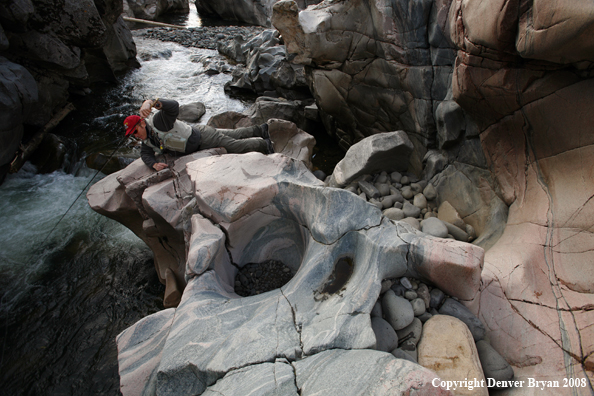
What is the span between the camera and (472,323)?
2.46 meters

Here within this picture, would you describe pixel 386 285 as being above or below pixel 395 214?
above

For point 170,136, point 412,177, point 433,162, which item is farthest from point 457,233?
point 170,136

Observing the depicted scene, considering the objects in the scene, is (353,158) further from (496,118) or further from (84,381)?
(84,381)

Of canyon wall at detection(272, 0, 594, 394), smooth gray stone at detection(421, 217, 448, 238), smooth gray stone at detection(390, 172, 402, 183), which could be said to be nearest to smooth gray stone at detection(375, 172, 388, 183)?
smooth gray stone at detection(390, 172, 402, 183)

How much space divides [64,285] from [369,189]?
182 inches

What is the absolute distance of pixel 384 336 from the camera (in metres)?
2.31

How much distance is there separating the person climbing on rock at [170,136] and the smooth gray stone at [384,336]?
3.34 m

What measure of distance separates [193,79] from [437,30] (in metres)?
9.01

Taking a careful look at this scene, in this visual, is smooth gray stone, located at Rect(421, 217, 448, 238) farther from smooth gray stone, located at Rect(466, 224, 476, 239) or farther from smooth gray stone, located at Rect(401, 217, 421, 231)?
smooth gray stone, located at Rect(466, 224, 476, 239)

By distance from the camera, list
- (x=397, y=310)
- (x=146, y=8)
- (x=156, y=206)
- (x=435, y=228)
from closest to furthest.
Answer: (x=397, y=310), (x=435, y=228), (x=156, y=206), (x=146, y=8)

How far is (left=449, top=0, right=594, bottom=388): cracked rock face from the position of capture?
2.28m

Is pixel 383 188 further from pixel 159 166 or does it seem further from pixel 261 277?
pixel 159 166

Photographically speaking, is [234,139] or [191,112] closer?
[234,139]

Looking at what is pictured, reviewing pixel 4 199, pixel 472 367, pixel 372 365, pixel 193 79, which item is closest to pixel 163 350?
pixel 372 365
